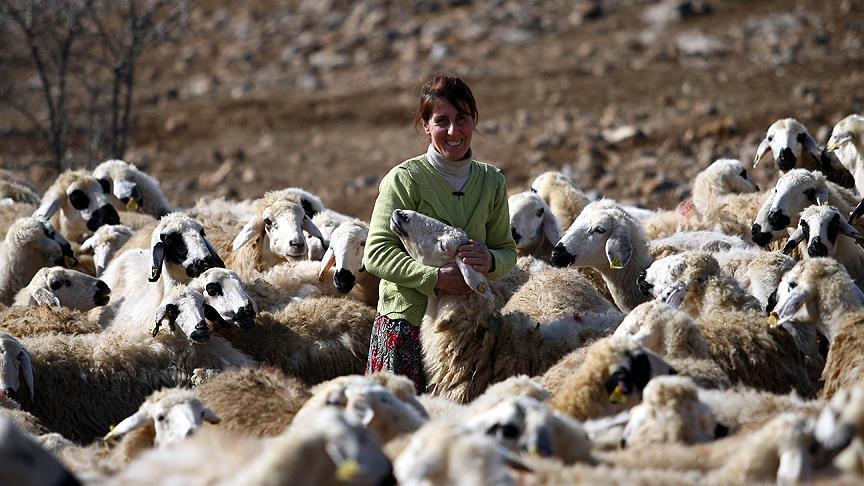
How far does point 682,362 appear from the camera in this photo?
5.77 metres

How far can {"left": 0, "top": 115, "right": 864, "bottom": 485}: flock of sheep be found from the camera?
4.21 m

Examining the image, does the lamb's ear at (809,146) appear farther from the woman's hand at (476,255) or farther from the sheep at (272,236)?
the woman's hand at (476,255)

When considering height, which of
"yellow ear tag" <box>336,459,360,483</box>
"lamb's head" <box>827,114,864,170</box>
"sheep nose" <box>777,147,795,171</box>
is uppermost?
"yellow ear tag" <box>336,459,360,483</box>

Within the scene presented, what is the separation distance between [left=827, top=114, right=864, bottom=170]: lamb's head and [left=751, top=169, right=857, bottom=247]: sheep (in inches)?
30.9

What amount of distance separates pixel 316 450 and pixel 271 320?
353 centimetres

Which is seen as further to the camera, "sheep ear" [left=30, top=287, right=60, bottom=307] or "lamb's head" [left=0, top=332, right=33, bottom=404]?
"sheep ear" [left=30, top=287, right=60, bottom=307]

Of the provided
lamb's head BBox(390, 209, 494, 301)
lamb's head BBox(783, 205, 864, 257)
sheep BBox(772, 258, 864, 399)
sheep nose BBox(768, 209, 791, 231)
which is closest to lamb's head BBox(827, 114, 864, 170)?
sheep nose BBox(768, 209, 791, 231)

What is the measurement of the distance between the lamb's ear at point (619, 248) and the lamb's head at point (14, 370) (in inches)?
131

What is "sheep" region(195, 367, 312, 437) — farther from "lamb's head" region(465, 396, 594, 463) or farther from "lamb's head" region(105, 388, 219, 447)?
"lamb's head" region(465, 396, 594, 463)

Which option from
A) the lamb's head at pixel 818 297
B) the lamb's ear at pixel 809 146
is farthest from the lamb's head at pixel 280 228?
the lamb's ear at pixel 809 146

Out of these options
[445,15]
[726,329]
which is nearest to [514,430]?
[726,329]

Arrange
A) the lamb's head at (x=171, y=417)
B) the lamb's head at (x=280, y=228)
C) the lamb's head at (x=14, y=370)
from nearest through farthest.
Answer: the lamb's head at (x=171, y=417) → the lamb's head at (x=14, y=370) → the lamb's head at (x=280, y=228)

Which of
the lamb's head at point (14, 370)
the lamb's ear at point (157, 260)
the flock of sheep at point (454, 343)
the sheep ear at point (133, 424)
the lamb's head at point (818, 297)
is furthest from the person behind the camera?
the lamb's ear at point (157, 260)

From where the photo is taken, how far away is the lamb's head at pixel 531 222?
8.48 meters
